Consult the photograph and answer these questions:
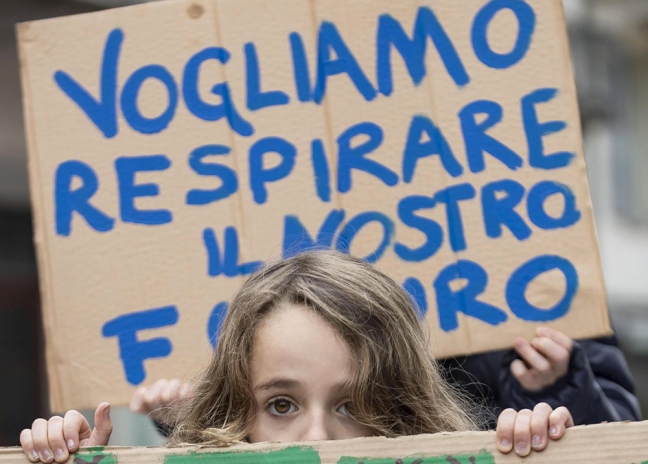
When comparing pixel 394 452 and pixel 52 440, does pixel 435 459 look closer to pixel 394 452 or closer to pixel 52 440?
pixel 394 452

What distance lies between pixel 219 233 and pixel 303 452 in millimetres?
851

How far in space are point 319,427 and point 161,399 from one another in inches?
23.1

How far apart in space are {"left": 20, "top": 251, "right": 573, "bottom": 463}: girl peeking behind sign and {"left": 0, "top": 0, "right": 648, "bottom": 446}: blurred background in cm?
367

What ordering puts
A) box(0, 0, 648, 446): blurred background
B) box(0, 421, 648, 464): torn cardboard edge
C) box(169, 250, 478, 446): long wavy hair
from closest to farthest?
box(0, 421, 648, 464): torn cardboard edge
box(169, 250, 478, 446): long wavy hair
box(0, 0, 648, 446): blurred background

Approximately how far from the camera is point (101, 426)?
1.74m

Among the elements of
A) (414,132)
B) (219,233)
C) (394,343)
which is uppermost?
(414,132)

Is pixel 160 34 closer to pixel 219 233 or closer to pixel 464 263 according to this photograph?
pixel 219 233

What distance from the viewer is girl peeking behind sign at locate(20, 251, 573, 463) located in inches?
67.0

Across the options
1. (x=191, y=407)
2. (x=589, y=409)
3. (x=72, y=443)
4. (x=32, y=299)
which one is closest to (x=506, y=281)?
(x=589, y=409)

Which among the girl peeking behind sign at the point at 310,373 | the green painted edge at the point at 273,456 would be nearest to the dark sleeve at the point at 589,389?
the girl peeking behind sign at the point at 310,373

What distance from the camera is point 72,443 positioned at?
160cm

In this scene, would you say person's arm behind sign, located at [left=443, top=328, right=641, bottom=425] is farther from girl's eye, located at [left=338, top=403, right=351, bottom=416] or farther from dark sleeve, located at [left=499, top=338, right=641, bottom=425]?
girl's eye, located at [left=338, top=403, right=351, bottom=416]

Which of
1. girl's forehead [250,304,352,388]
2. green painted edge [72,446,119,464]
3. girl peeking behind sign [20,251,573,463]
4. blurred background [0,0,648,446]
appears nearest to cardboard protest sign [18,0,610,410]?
girl peeking behind sign [20,251,573,463]

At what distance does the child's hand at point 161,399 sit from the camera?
213 cm
